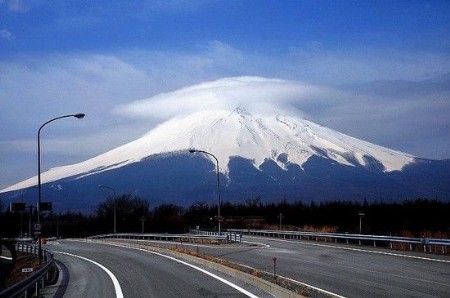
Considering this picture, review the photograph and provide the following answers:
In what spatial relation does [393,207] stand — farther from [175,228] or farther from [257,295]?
[257,295]

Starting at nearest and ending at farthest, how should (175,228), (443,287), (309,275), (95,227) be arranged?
1. (443,287)
2. (309,275)
3. (175,228)
4. (95,227)

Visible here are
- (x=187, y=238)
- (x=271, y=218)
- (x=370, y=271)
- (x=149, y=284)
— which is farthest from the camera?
(x=271, y=218)

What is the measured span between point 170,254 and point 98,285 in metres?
17.7

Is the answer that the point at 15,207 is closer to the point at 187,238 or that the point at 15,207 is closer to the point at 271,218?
the point at 187,238

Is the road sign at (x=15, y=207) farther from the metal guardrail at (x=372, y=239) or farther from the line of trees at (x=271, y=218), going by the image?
the line of trees at (x=271, y=218)

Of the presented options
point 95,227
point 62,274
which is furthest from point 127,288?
point 95,227

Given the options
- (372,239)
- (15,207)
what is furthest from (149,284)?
(372,239)

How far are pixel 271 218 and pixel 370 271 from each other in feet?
253

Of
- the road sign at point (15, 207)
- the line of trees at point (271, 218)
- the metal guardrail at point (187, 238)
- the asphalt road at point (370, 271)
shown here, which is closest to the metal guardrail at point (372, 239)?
the asphalt road at point (370, 271)

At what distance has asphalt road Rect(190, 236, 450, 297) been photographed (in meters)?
17.7

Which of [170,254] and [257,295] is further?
[170,254]

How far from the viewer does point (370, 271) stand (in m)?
23.7

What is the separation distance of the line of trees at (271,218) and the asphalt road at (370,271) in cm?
2499

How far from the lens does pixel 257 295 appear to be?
17.0m
